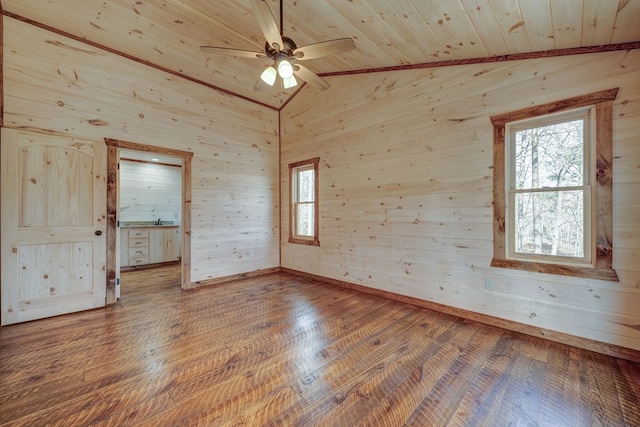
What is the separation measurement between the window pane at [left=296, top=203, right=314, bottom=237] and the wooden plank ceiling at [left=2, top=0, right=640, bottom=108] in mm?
2391

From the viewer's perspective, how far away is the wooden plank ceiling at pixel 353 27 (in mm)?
2068

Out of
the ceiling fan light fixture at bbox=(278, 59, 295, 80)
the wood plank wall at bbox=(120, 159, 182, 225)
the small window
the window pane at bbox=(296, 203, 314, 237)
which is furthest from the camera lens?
the wood plank wall at bbox=(120, 159, 182, 225)

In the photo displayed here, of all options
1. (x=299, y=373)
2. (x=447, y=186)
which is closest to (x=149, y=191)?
(x=299, y=373)

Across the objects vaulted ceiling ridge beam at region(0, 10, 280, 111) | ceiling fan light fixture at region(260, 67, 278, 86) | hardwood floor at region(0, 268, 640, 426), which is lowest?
hardwood floor at region(0, 268, 640, 426)

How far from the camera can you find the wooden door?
9.58ft

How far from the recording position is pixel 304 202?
513 cm

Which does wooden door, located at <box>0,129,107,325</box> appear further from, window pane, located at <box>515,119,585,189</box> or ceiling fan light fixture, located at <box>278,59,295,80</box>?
window pane, located at <box>515,119,585,189</box>

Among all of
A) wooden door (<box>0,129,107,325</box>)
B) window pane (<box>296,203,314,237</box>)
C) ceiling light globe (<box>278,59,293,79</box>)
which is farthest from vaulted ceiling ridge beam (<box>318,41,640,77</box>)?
wooden door (<box>0,129,107,325</box>)

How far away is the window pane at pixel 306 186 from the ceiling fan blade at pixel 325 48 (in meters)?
2.75

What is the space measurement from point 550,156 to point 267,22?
2888 mm

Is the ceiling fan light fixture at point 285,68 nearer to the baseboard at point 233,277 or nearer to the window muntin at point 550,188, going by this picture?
the window muntin at point 550,188

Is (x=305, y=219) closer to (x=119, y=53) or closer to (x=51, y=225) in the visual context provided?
(x=51, y=225)

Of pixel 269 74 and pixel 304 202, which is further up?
pixel 269 74

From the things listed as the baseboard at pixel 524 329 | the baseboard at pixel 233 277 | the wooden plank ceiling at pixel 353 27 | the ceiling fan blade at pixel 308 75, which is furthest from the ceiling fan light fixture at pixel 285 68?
the baseboard at pixel 233 277
